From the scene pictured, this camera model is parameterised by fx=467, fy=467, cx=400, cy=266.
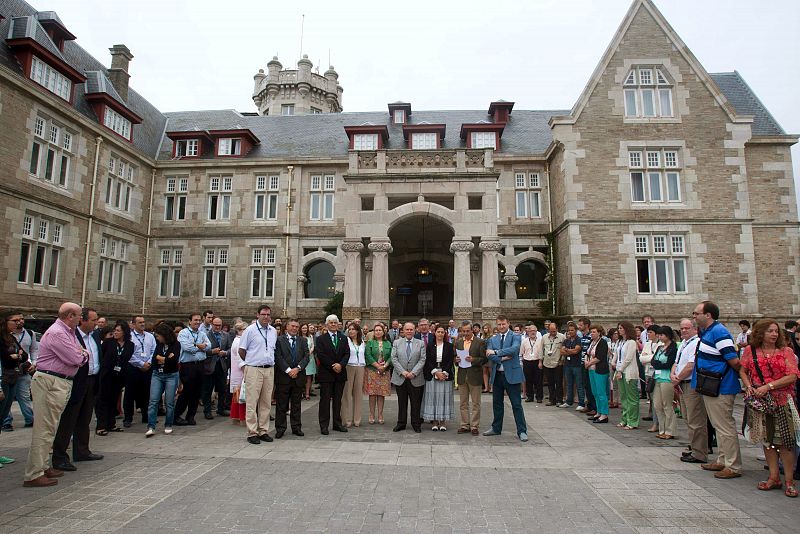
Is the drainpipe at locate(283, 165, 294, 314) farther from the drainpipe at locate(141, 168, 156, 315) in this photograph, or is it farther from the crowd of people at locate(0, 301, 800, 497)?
the crowd of people at locate(0, 301, 800, 497)

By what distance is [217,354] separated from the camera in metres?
A: 9.72

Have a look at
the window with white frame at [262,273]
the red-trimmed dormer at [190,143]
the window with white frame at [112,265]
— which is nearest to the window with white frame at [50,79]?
the red-trimmed dormer at [190,143]

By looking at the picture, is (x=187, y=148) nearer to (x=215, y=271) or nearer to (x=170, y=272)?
(x=170, y=272)

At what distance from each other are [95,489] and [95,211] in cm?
1865

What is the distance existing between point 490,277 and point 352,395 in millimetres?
7947

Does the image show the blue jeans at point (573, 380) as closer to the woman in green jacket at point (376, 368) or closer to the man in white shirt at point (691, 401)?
the man in white shirt at point (691, 401)

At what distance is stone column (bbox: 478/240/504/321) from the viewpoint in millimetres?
15336

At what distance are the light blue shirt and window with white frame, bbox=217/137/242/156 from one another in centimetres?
1795

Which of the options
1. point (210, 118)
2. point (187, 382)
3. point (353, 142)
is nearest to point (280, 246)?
point (353, 142)

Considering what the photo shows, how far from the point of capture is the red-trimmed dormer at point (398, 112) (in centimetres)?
2722

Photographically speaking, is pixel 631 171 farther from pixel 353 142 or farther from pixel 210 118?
pixel 210 118

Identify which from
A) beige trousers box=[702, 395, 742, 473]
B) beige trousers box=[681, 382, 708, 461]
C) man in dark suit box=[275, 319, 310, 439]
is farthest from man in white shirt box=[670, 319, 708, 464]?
man in dark suit box=[275, 319, 310, 439]

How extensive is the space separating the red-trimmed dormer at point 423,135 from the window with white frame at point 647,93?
8.68 meters

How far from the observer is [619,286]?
19.1 meters
